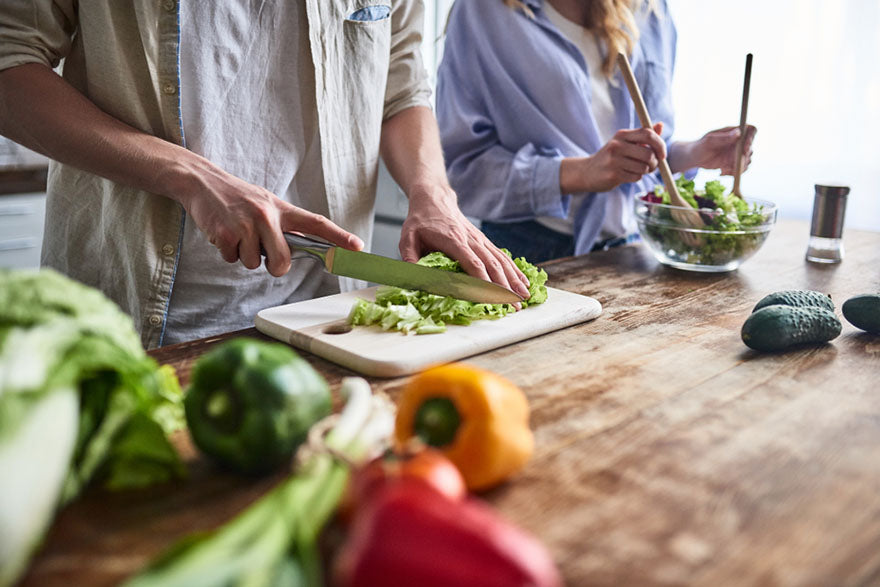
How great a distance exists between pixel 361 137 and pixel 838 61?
2226mm

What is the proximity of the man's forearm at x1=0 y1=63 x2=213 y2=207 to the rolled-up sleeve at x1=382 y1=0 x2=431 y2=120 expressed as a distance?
0.72 m

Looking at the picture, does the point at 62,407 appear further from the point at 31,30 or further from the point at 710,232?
the point at 710,232

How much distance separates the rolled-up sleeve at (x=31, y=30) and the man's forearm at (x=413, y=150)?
0.77 m

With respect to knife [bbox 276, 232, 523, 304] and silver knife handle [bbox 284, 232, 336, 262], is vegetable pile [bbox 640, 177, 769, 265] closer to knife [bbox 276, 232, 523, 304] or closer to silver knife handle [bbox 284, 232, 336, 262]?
knife [bbox 276, 232, 523, 304]

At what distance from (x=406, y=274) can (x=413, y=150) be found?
57 cm

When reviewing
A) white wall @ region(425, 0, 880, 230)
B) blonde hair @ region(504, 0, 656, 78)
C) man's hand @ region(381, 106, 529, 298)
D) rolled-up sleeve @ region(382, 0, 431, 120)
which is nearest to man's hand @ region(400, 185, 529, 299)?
man's hand @ region(381, 106, 529, 298)

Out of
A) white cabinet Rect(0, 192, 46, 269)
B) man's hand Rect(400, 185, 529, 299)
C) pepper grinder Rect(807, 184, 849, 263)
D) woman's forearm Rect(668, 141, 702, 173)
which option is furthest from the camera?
white cabinet Rect(0, 192, 46, 269)

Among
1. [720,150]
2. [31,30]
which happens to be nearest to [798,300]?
[720,150]

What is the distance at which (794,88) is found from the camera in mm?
3105

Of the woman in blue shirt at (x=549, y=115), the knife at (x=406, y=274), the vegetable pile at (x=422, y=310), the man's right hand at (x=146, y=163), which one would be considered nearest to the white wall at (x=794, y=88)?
the woman in blue shirt at (x=549, y=115)

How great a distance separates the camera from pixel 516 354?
129 centimetres

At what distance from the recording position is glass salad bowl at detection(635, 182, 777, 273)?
1852mm

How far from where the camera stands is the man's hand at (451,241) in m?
1.48

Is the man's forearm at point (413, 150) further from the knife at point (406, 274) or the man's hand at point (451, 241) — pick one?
the knife at point (406, 274)
